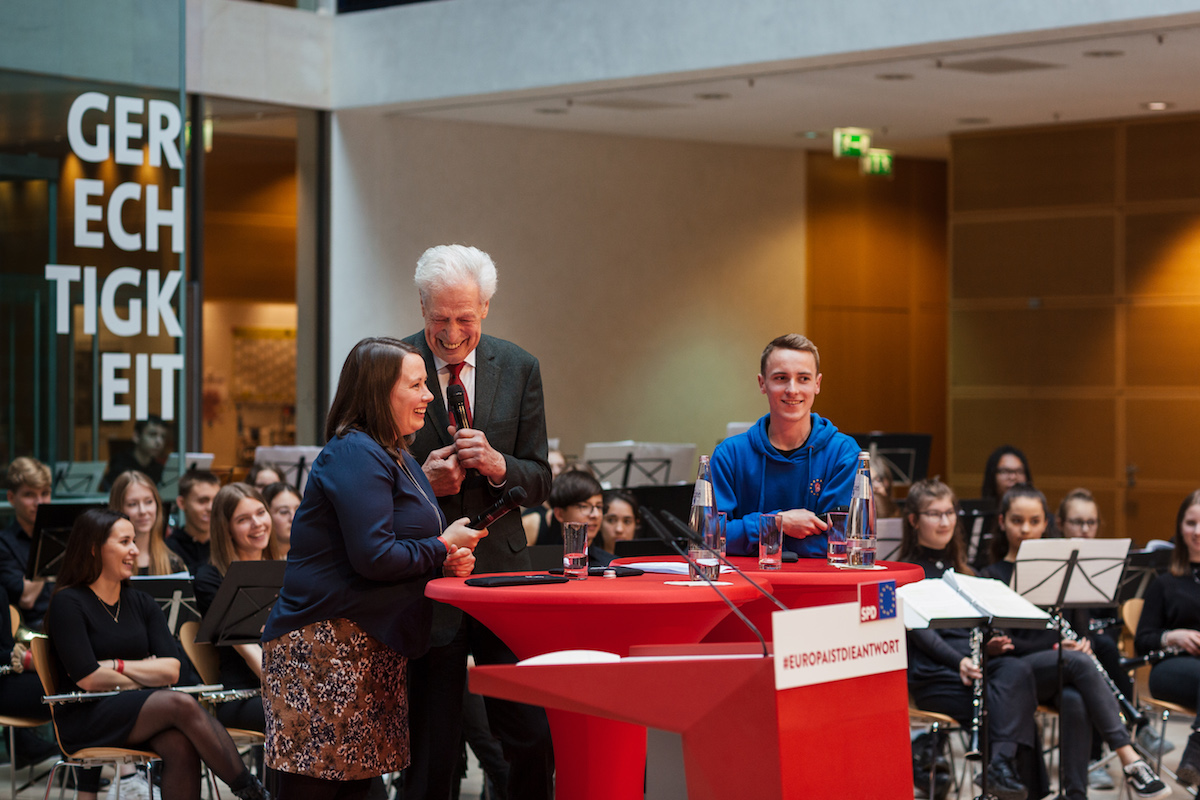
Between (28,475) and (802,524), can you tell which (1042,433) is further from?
(802,524)

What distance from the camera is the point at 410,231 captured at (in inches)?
450

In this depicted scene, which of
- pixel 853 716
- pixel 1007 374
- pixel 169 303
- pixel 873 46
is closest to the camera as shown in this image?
pixel 853 716

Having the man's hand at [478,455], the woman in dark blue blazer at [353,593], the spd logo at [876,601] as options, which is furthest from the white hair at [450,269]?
the spd logo at [876,601]

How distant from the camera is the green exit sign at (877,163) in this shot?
1271 cm

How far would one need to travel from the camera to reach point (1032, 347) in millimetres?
12156

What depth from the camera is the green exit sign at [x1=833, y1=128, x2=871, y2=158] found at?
39.9 ft

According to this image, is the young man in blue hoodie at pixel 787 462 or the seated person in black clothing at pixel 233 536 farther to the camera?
the seated person in black clothing at pixel 233 536

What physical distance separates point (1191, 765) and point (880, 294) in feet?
30.0

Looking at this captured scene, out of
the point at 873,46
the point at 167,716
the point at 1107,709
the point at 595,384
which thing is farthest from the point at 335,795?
the point at 595,384

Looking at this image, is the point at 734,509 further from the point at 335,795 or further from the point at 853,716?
the point at 335,795

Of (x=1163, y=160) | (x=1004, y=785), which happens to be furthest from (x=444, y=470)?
(x=1163, y=160)

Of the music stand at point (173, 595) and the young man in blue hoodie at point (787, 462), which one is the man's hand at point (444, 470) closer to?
the young man in blue hoodie at point (787, 462)

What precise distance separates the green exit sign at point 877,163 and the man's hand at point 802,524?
9.74m

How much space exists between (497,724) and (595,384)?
30.2ft
